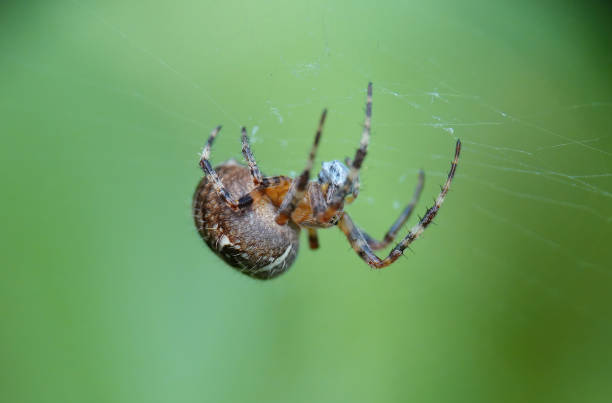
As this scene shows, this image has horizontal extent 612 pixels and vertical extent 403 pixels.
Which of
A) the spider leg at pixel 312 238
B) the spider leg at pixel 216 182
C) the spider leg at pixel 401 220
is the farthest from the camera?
the spider leg at pixel 312 238

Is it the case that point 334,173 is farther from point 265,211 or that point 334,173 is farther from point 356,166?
point 265,211

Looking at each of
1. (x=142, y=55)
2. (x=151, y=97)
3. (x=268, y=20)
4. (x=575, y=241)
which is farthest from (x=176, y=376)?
(x=575, y=241)

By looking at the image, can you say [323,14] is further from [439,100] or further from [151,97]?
[151,97]

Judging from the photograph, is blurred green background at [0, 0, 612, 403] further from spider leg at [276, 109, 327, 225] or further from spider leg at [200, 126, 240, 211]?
spider leg at [276, 109, 327, 225]

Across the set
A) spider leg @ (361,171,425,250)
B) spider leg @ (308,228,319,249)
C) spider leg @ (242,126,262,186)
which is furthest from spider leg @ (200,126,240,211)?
spider leg @ (361,171,425,250)

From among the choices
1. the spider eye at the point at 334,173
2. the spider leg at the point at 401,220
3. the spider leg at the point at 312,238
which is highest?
the spider eye at the point at 334,173

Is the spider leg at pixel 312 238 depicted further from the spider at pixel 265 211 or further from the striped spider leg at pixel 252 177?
the striped spider leg at pixel 252 177

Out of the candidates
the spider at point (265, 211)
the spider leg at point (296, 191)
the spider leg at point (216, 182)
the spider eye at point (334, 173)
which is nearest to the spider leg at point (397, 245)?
the spider at point (265, 211)

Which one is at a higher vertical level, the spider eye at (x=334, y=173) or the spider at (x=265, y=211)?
the spider eye at (x=334, y=173)
